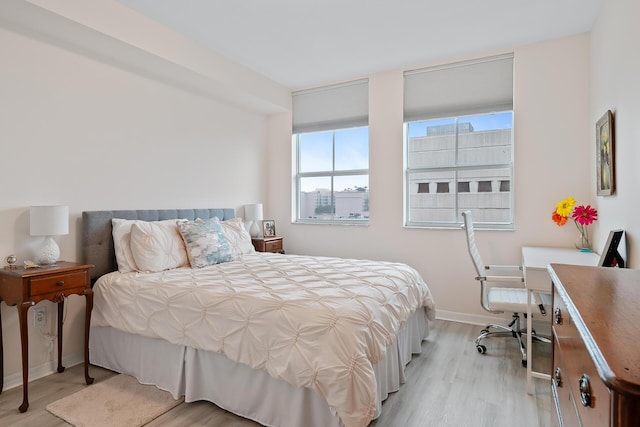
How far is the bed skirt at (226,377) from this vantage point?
6.37 feet

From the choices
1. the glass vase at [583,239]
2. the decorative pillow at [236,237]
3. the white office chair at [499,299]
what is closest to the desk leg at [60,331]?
the decorative pillow at [236,237]

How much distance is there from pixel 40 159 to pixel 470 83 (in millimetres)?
4041

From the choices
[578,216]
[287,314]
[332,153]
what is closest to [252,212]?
[332,153]

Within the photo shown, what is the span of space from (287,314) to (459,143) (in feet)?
9.95

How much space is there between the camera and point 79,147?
2.98 meters

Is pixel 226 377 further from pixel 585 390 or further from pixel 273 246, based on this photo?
pixel 273 246

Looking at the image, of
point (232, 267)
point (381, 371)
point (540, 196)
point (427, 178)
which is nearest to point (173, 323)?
point (232, 267)

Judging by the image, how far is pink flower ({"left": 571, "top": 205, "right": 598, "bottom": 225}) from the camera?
302cm

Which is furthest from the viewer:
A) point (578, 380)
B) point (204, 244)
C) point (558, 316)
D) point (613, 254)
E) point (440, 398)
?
point (204, 244)

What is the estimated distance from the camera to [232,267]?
10.2 feet

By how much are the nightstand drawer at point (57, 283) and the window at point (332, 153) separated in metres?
2.96

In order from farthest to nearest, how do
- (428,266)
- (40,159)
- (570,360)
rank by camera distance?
(428,266) < (40,159) < (570,360)

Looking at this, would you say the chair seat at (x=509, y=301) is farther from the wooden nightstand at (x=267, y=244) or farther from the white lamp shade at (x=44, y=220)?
the white lamp shade at (x=44, y=220)

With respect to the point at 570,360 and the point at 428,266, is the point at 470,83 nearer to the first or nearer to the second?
the point at 428,266
